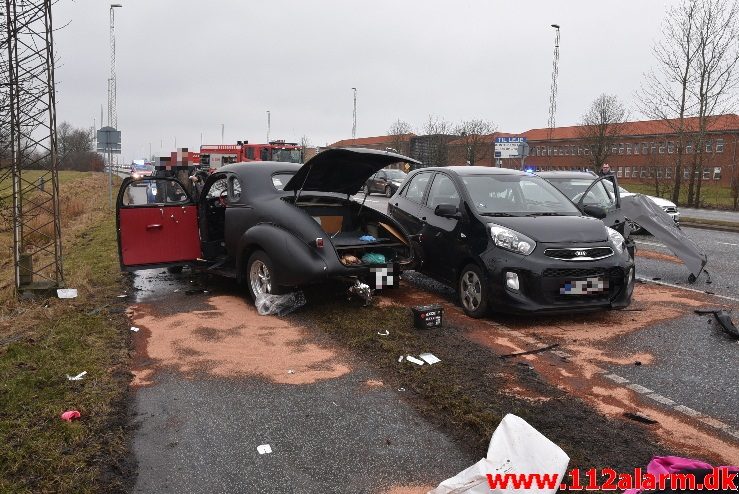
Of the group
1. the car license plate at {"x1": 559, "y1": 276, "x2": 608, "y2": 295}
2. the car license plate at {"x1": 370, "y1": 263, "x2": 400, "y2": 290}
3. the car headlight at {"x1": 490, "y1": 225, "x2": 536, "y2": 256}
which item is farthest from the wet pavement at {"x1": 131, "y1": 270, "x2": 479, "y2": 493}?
the car license plate at {"x1": 559, "y1": 276, "x2": 608, "y2": 295}

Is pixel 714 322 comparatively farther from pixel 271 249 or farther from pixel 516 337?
pixel 271 249

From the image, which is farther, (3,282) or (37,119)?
(3,282)

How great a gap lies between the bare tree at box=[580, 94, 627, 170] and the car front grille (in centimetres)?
4534

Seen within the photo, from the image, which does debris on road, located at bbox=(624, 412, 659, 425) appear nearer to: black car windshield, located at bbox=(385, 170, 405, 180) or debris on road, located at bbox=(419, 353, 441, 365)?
debris on road, located at bbox=(419, 353, 441, 365)

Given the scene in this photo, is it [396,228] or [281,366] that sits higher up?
[396,228]

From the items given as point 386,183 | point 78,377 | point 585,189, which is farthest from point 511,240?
point 386,183

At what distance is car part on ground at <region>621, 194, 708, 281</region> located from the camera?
8406 millimetres

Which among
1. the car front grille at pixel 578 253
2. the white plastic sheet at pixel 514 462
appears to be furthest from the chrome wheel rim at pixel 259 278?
the white plastic sheet at pixel 514 462

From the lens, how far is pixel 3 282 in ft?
31.4

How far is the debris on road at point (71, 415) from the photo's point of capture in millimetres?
3775

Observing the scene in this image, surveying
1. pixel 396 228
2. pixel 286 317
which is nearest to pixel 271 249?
pixel 286 317

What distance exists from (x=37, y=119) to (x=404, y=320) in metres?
5.40

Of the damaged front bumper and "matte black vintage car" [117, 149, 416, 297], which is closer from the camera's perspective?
the damaged front bumper

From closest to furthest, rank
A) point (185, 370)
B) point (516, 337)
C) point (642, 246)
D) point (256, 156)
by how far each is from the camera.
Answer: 1. point (185, 370)
2. point (516, 337)
3. point (642, 246)
4. point (256, 156)
